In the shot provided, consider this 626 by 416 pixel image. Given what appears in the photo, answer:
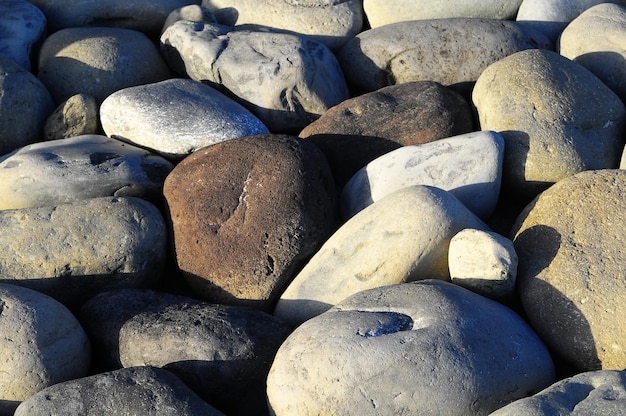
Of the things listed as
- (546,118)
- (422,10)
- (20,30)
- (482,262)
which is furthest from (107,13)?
(482,262)

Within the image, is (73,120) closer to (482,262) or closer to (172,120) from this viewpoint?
(172,120)

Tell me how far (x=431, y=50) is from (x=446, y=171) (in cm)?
133

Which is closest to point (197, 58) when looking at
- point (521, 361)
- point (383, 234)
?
point (383, 234)

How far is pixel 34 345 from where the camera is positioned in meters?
3.39

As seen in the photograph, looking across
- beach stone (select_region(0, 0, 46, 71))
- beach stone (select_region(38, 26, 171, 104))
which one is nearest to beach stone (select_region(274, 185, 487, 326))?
beach stone (select_region(38, 26, 171, 104))

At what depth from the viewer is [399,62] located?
5340 millimetres

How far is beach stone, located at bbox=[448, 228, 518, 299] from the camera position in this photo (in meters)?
3.70

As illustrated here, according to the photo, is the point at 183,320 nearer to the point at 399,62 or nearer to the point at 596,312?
the point at 596,312

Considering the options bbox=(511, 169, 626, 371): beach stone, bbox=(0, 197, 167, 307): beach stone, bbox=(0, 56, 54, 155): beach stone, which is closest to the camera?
bbox=(511, 169, 626, 371): beach stone

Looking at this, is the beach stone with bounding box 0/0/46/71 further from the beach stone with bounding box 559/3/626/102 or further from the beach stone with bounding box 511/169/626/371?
the beach stone with bounding box 559/3/626/102

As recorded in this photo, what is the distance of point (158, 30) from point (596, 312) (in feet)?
12.6

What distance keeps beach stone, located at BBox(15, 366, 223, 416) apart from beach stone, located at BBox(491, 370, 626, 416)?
1.15 metres

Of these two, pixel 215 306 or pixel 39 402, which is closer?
pixel 39 402

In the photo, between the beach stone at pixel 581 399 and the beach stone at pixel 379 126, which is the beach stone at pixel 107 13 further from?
the beach stone at pixel 581 399
